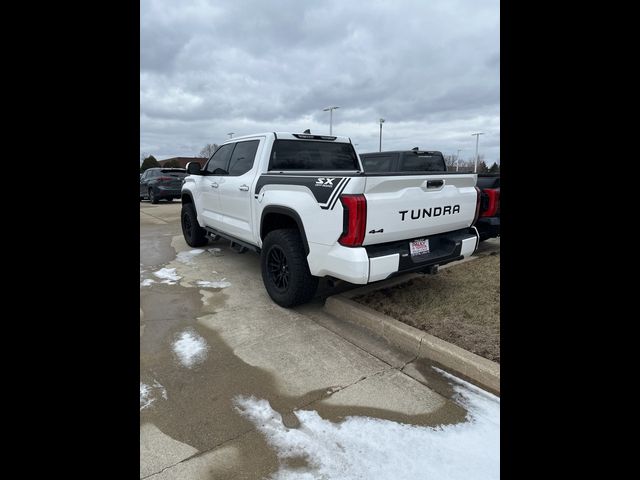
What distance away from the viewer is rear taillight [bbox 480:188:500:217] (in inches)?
249

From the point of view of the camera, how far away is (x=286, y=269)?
13.9ft

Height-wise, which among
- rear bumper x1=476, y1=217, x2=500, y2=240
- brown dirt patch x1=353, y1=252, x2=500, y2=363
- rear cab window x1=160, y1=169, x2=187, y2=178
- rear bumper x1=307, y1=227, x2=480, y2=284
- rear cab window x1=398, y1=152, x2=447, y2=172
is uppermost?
rear cab window x1=160, y1=169, x2=187, y2=178

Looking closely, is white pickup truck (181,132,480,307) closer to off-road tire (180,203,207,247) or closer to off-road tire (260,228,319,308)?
→ off-road tire (260,228,319,308)

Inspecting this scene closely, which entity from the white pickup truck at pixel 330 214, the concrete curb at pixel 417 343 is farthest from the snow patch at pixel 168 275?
the concrete curb at pixel 417 343

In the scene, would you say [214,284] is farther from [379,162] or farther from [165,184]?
[165,184]

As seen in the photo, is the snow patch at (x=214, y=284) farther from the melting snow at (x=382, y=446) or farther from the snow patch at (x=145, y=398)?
the melting snow at (x=382, y=446)

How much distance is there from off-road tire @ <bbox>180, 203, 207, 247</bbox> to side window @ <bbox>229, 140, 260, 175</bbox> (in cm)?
194

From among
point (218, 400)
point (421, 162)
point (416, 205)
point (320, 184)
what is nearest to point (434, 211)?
point (416, 205)

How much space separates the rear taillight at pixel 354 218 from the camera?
10.6 ft

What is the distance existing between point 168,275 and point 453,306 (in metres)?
3.96

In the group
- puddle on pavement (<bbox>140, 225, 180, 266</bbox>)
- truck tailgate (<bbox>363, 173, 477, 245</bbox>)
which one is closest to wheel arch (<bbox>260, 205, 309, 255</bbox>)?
truck tailgate (<bbox>363, 173, 477, 245</bbox>)
